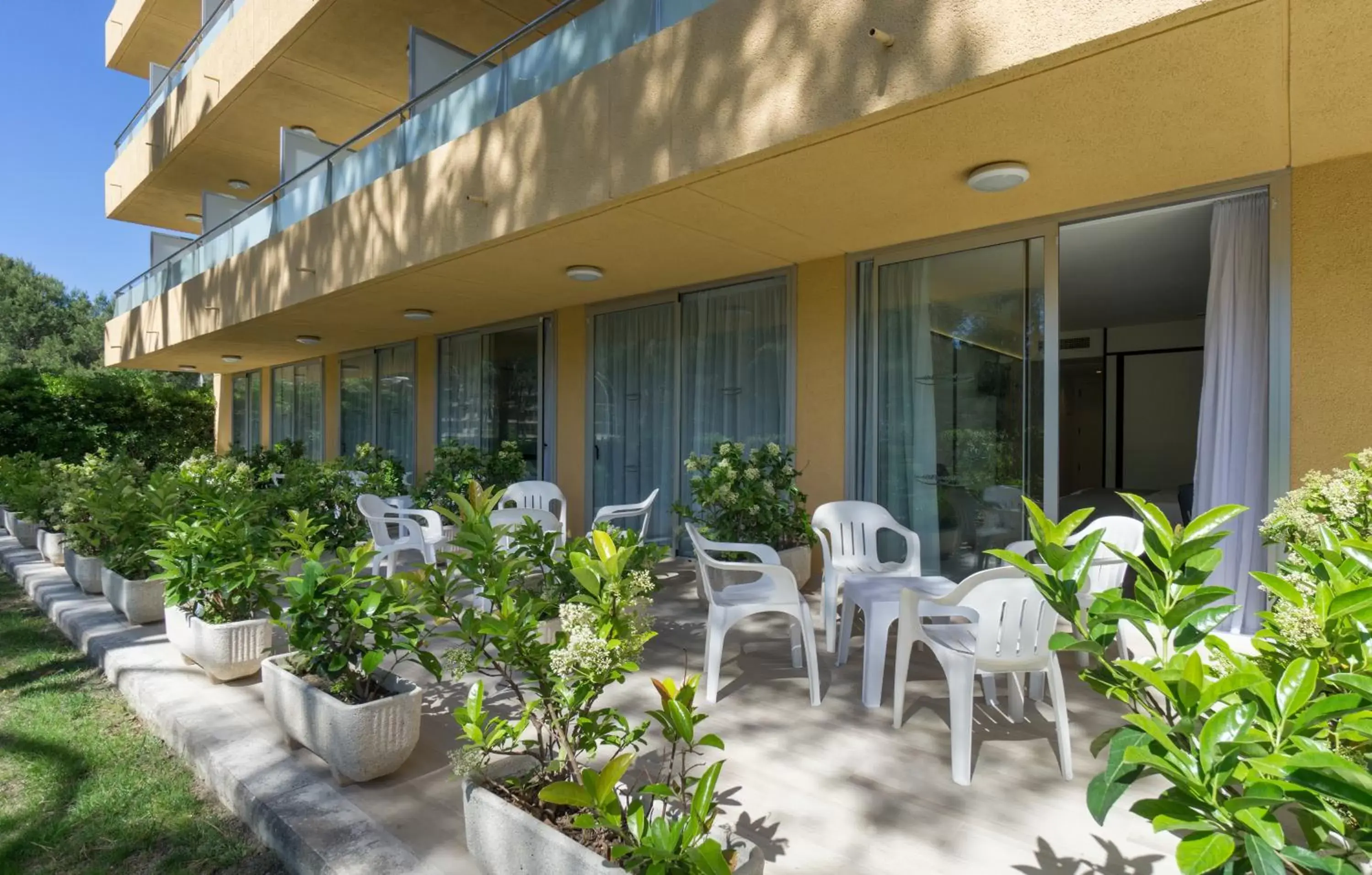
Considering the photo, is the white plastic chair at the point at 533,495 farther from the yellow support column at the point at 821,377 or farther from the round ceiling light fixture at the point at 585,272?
the yellow support column at the point at 821,377

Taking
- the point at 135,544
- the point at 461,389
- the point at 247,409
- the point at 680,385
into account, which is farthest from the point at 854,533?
the point at 247,409

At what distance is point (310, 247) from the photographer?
727 centimetres

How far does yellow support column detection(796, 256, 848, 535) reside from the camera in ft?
18.7

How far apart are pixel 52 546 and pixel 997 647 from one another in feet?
27.1

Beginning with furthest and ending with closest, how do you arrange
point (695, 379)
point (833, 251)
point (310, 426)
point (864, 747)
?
point (310, 426)
point (695, 379)
point (833, 251)
point (864, 747)

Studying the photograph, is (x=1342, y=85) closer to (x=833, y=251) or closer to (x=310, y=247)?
(x=833, y=251)

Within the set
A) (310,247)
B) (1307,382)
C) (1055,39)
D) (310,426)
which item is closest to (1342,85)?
(1055,39)

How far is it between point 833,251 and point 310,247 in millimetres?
5365

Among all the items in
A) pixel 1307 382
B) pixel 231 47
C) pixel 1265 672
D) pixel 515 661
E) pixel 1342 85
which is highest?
pixel 231 47

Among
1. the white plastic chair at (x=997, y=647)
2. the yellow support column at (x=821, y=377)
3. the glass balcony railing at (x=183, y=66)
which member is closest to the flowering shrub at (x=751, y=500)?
the yellow support column at (x=821, y=377)

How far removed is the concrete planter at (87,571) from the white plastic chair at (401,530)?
1.86m

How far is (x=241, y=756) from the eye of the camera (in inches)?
109

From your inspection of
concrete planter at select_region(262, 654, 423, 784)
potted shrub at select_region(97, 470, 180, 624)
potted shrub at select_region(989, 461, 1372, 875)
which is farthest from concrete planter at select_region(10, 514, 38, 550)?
potted shrub at select_region(989, 461, 1372, 875)

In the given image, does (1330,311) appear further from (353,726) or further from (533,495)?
(533,495)
